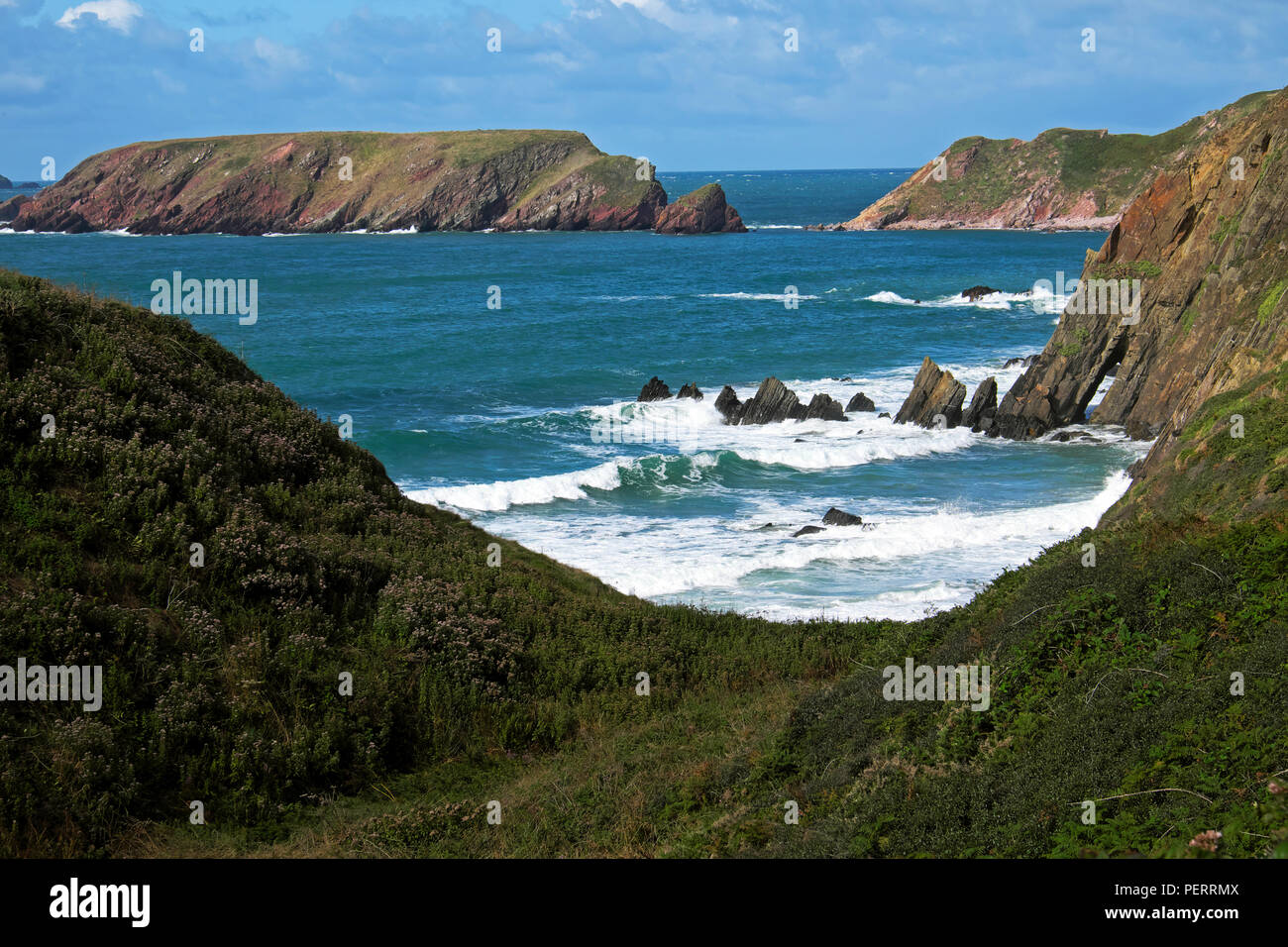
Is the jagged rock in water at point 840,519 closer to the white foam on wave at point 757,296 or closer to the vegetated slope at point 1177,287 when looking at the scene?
the vegetated slope at point 1177,287

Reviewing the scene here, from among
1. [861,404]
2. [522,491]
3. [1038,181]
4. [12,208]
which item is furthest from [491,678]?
[12,208]

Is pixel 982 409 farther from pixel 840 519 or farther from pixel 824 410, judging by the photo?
pixel 840 519

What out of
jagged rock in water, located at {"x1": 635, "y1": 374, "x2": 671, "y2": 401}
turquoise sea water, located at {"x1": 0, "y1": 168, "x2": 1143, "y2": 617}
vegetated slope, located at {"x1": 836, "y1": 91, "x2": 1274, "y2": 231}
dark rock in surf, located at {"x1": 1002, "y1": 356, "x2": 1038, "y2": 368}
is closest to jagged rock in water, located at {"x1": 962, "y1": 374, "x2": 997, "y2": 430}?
turquoise sea water, located at {"x1": 0, "y1": 168, "x2": 1143, "y2": 617}

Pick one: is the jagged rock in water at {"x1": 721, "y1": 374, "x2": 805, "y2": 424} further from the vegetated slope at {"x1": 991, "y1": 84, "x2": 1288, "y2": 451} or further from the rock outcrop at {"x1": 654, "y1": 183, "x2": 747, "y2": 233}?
the rock outcrop at {"x1": 654, "y1": 183, "x2": 747, "y2": 233}

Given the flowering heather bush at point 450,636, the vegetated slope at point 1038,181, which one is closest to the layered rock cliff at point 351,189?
the vegetated slope at point 1038,181

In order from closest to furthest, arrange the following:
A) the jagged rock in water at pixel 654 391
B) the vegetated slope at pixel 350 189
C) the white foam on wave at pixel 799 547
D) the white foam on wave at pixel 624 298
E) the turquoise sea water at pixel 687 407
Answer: the white foam on wave at pixel 799 547 < the turquoise sea water at pixel 687 407 < the jagged rock in water at pixel 654 391 < the white foam on wave at pixel 624 298 < the vegetated slope at pixel 350 189
